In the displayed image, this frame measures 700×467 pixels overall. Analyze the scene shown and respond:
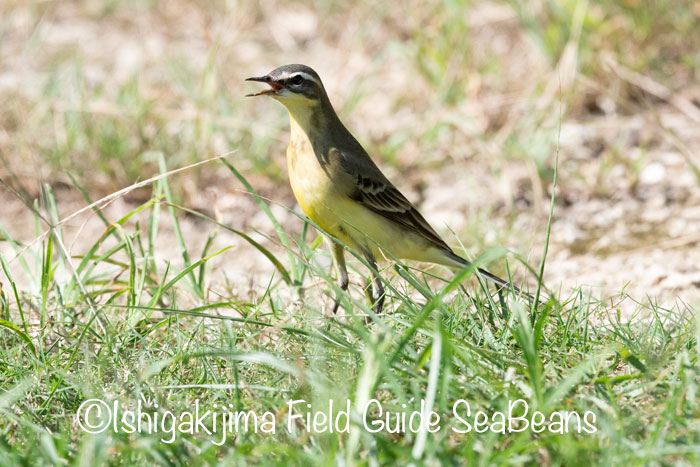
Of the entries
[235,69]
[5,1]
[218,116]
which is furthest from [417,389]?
[5,1]

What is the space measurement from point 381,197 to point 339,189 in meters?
0.36

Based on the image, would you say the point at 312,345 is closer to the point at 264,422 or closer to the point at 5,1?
the point at 264,422

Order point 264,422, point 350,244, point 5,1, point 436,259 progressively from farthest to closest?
point 5,1 < point 436,259 < point 350,244 < point 264,422

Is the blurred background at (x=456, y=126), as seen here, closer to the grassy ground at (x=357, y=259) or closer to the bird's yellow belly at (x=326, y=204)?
the grassy ground at (x=357, y=259)

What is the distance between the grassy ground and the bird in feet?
0.63

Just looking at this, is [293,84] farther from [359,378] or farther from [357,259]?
[359,378]

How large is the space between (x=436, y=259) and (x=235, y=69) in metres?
4.21

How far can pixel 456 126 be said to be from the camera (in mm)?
7230

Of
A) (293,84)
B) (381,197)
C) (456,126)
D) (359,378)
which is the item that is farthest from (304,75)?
(456,126)

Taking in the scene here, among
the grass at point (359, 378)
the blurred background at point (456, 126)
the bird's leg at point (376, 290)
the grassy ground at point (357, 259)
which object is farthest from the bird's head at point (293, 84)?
the blurred background at point (456, 126)

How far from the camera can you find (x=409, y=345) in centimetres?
340

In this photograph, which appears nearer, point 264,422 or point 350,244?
point 264,422

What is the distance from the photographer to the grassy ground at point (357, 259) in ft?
9.80

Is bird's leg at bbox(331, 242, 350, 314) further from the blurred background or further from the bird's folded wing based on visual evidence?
the blurred background
